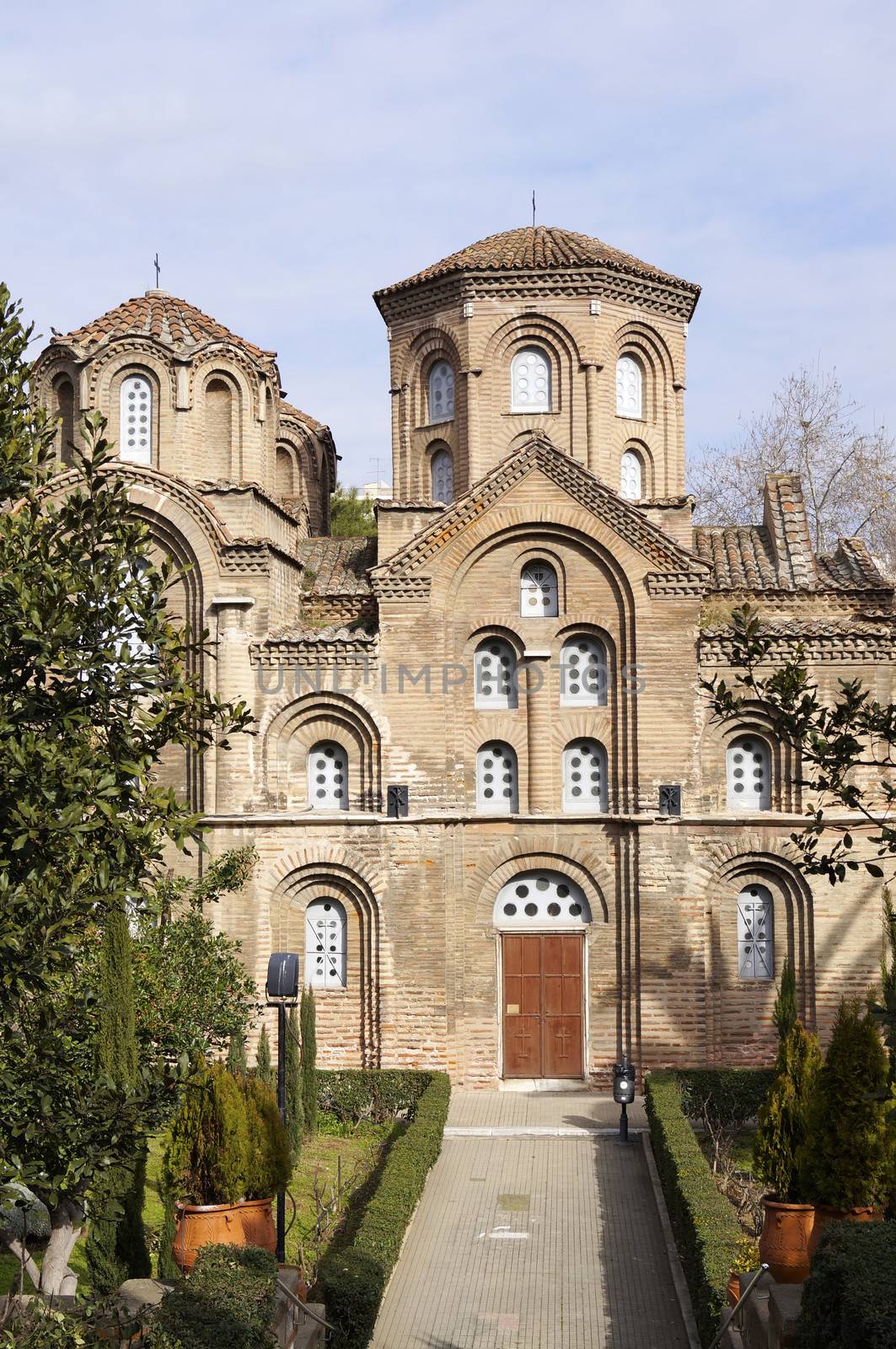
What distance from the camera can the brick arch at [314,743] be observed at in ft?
75.1

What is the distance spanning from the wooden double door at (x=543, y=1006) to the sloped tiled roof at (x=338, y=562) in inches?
252

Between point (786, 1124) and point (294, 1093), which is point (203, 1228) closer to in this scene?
point (786, 1124)

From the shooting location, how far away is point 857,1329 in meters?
8.27

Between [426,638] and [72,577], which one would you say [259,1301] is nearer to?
[72,577]

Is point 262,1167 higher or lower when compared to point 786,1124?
lower

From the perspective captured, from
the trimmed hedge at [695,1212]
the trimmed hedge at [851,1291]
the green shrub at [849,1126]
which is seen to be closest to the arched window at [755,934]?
the trimmed hedge at [695,1212]

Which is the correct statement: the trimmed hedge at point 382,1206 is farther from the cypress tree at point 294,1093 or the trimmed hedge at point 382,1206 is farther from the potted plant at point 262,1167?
the cypress tree at point 294,1093

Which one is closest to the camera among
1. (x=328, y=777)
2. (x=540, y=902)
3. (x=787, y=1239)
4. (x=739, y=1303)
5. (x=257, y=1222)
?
(x=739, y=1303)

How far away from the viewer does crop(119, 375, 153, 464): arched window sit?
24.0 m

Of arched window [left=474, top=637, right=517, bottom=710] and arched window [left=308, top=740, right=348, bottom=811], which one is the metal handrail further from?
arched window [left=474, top=637, right=517, bottom=710]

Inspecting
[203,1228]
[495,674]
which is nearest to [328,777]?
[495,674]

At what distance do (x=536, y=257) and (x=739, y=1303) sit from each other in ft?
62.0

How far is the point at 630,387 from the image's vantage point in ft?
86.6

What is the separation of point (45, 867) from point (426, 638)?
15.0m
